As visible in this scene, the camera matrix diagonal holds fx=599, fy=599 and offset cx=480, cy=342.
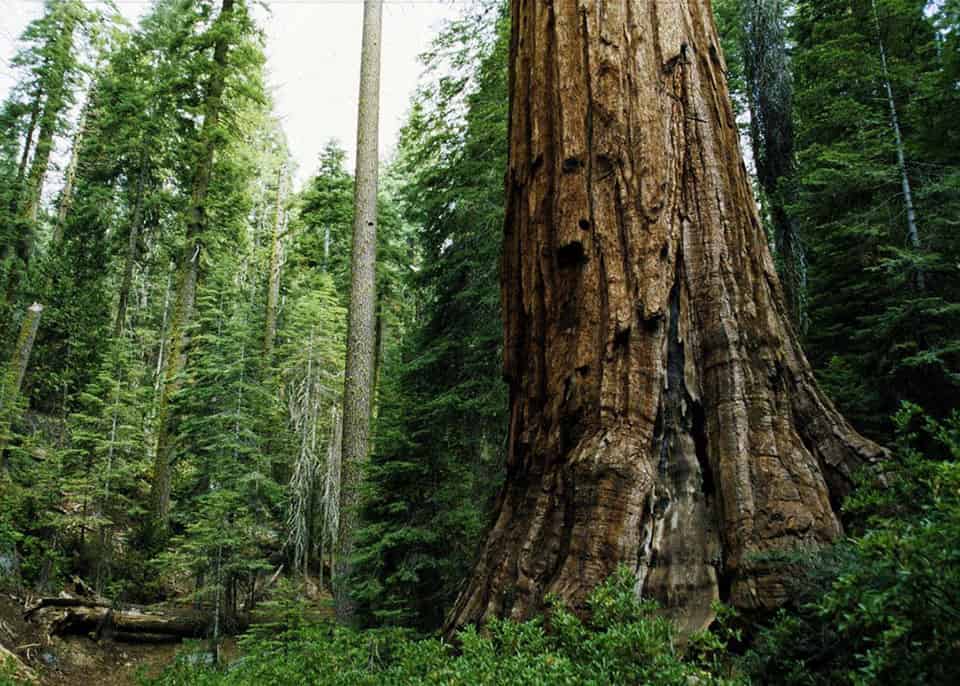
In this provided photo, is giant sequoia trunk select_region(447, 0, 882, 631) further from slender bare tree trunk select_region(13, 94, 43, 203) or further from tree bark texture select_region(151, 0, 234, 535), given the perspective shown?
slender bare tree trunk select_region(13, 94, 43, 203)

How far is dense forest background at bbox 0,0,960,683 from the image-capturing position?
8.36 feet

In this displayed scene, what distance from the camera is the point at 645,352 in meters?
3.38

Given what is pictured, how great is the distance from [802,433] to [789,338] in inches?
22.2

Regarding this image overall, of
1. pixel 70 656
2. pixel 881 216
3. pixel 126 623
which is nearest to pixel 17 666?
pixel 70 656

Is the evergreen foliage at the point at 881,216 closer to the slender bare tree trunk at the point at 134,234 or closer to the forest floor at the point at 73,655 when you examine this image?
the forest floor at the point at 73,655

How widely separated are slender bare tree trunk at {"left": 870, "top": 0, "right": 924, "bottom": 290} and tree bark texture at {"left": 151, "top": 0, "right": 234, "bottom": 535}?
13.2 metres

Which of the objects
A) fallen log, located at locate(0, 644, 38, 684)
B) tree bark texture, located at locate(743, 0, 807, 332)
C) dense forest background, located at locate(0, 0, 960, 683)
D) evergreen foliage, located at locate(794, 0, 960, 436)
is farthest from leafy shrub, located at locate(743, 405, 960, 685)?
fallen log, located at locate(0, 644, 38, 684)

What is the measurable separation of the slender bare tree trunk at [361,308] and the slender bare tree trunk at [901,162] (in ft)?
21.7

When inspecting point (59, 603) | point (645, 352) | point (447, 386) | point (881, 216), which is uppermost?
point (881, 216)

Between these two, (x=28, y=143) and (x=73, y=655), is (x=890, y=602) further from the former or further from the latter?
(x=28, y=143)

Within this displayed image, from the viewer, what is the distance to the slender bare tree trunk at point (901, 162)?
6.13 metres

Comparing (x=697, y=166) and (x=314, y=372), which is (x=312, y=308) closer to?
(x=314, y=372)

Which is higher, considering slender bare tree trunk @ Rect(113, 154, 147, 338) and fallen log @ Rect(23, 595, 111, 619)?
slender bare tree trunk @ Rect(113, 154, 147, 338)

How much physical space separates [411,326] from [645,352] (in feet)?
32.1
